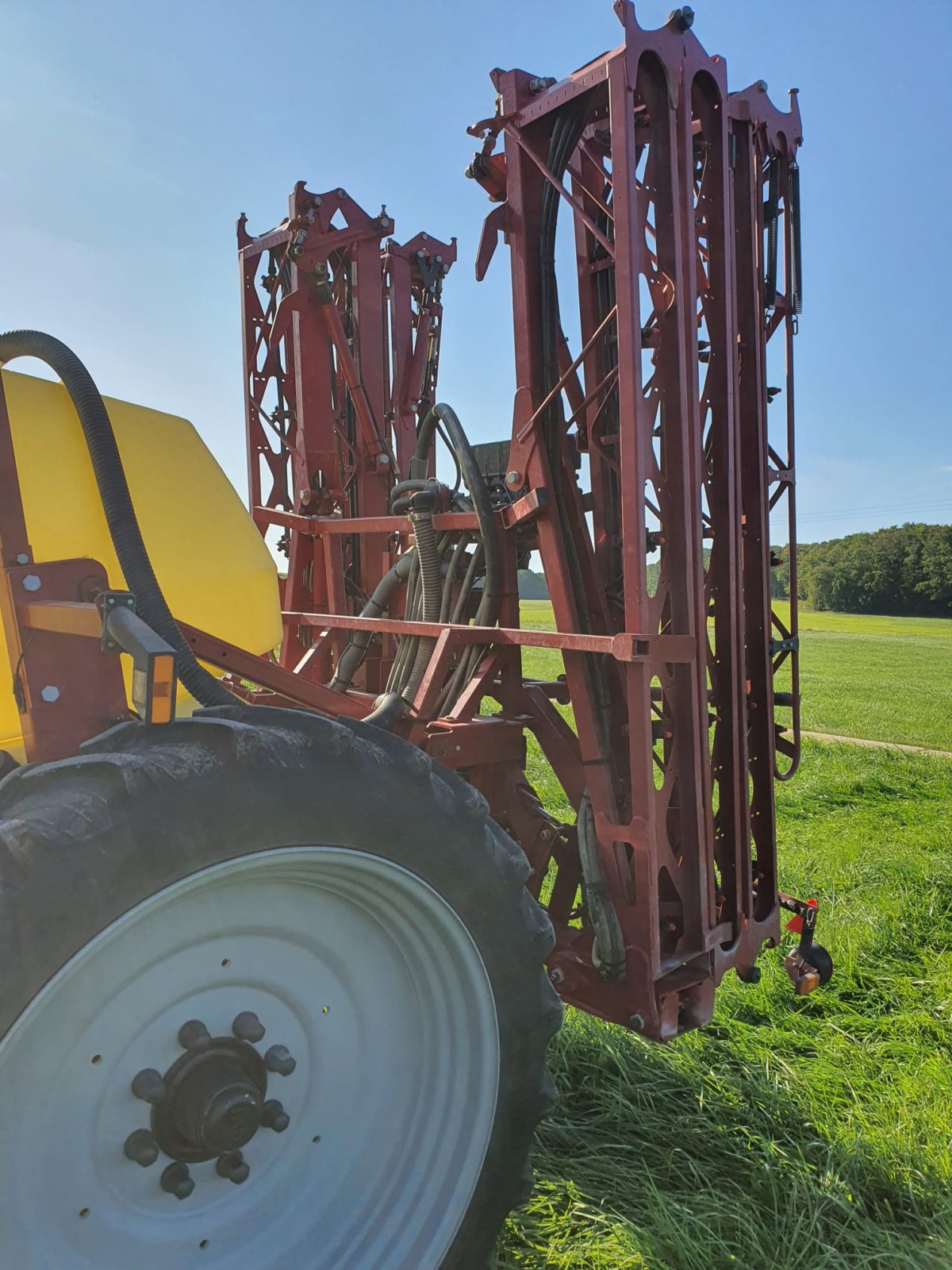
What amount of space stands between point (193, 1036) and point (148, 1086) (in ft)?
0.36

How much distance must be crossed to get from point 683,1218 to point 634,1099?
653 mm

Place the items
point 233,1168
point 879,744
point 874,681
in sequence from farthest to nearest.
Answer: point 874,681, point 879,744, point 233,1168

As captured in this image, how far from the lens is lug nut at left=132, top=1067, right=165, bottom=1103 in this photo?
1.62 metres

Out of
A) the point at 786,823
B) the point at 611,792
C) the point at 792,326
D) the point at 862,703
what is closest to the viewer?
the point at 611,792

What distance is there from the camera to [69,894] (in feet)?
4.64

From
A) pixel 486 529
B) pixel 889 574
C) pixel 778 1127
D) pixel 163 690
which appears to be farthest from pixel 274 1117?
pixel 889 574

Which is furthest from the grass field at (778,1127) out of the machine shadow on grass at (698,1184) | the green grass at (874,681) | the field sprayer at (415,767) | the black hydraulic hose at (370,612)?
the green grass at (874,681)

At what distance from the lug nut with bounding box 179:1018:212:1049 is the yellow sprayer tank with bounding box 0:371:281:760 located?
2.55 feet

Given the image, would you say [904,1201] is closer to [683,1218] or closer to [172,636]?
[683,1218]

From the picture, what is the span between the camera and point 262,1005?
5.99 ft

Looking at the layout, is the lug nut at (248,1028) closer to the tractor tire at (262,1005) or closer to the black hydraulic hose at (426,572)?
the tractor tire at (262,1005)

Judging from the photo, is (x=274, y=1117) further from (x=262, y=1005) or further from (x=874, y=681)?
(x=874, y=681)

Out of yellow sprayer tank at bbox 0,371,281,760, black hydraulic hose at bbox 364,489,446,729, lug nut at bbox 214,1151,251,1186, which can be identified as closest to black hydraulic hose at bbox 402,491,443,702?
black hydraulic hose at bbox 364,489,446,729

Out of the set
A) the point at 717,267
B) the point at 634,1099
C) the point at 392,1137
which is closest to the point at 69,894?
the point at 392,1137
